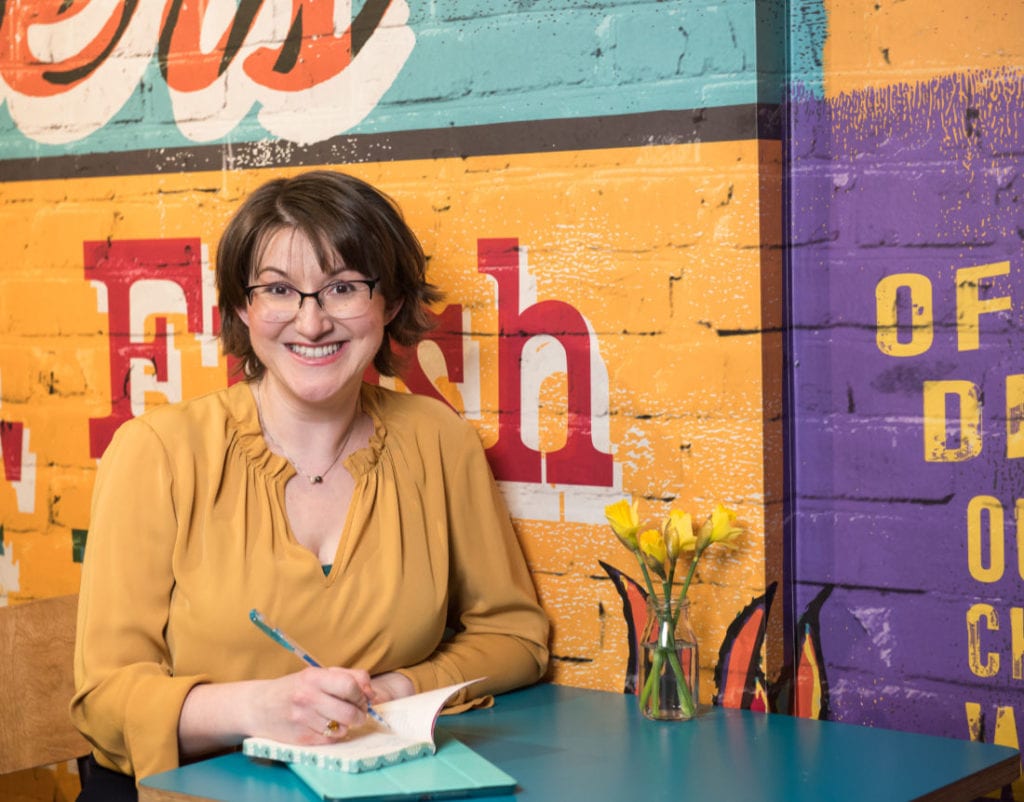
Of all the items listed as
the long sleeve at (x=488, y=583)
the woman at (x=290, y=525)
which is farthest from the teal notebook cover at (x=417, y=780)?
the long sleeve at (x=488, y=583)

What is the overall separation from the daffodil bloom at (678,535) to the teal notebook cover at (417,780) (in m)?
0.47

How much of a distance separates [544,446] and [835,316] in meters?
0.49

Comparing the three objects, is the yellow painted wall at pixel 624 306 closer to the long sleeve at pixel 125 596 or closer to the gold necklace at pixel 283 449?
the gold necklace at pixel 283 449

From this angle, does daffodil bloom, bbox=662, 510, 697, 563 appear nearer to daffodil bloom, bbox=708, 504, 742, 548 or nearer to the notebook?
daffodil bloom, bbox=708, 504, 742, 548

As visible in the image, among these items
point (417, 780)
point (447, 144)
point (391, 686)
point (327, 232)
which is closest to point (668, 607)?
point (391, 686)

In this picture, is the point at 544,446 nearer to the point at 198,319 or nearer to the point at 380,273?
the point at 380,273

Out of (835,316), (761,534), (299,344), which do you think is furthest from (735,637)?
(299,344)

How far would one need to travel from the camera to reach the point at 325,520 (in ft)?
6.89

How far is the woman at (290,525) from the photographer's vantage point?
1980 mm

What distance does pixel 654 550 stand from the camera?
2.10 metres

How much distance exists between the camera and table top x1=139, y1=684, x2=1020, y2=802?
1678 millimetres

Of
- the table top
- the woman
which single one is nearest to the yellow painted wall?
the woman

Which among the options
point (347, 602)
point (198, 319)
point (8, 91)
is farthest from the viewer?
point (8, 91)

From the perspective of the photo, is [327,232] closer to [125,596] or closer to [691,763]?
[125,596]
